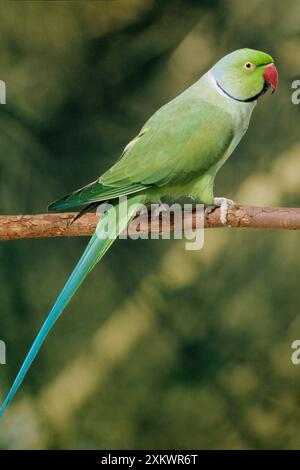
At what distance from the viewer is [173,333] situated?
168 cm

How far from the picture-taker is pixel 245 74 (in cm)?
146

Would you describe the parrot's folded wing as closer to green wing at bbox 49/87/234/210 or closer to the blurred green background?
green wing at bbox 49/87/234/210

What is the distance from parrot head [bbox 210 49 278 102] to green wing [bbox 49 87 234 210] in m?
0.09

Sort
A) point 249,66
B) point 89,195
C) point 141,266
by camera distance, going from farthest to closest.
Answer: point 141,266, point 249,66, point 89,195

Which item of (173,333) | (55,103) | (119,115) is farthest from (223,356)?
(55,103)

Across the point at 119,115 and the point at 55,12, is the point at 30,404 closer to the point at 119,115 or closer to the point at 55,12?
the point at 119,115

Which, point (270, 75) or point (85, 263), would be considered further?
point (270, 75)

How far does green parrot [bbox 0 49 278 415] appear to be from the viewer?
1296 millimetres

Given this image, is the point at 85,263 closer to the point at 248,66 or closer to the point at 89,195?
the point at 89,195

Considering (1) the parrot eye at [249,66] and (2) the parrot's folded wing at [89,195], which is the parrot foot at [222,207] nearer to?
(2) the parrot's folded wing at [89,195]

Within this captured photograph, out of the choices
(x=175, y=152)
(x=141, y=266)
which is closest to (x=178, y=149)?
(x=175, y=152)

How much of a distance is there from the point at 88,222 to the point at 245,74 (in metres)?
0.50

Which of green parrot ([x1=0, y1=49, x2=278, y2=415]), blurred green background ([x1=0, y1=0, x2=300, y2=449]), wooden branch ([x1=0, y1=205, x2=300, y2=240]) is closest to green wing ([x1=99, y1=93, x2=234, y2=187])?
green parrot ([x1=0, y1=49, x2=278, y2=415])
